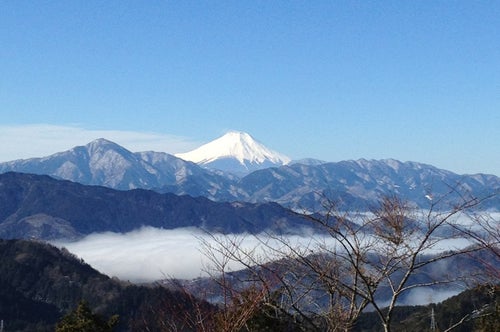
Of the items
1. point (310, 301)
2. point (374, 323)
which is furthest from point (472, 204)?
point (374, 323)

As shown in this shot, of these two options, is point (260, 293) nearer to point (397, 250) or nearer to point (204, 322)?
point (204, 322)

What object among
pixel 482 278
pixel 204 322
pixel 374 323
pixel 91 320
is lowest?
pixel 374 323

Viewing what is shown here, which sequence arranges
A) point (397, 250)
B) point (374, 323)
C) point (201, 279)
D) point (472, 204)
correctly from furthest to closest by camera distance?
point (374, 323)
point (201, 279)
point (397, 250)
point (472, 204)

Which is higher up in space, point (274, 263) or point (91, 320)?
point (274, 263)

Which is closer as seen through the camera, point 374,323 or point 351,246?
point 351,246

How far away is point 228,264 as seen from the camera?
26.9ft

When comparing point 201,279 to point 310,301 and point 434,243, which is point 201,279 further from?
point 434,243

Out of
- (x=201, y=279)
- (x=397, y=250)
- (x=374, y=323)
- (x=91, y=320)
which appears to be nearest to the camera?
(x=397, y=250)

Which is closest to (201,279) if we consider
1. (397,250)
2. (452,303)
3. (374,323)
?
(397,250)

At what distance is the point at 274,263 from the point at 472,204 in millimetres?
2663

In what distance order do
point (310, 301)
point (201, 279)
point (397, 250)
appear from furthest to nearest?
point (201, 279) < point (310, 301) < point (397, 250)

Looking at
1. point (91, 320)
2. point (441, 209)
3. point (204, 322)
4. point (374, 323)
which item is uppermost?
point (441, 209)

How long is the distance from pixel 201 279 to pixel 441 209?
5076 mm

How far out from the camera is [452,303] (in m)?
152
